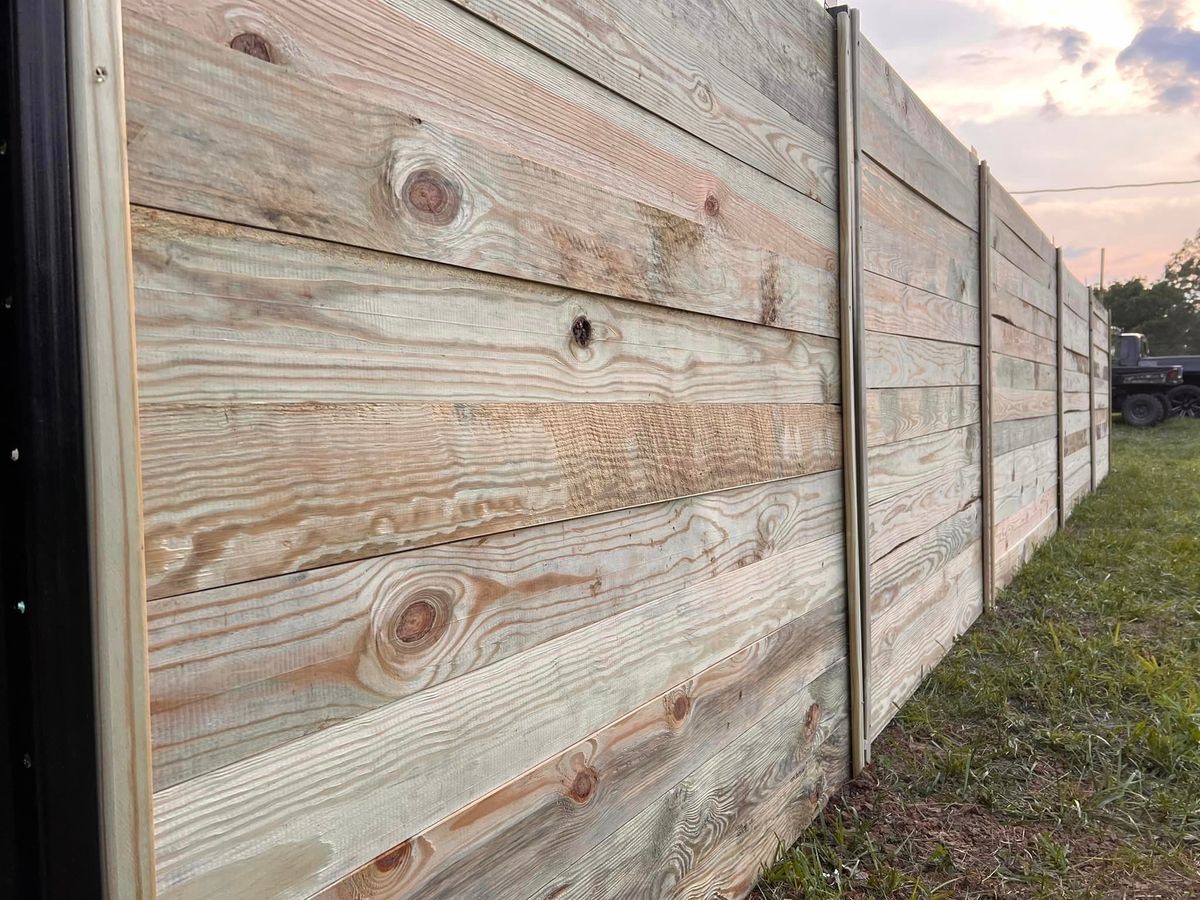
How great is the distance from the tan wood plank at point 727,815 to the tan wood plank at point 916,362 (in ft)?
3.26

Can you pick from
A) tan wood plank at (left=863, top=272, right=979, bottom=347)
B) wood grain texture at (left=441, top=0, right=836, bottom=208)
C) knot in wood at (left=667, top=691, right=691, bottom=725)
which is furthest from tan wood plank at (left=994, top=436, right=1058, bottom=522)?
knot in wood at (left=667, top=691, right=691, bottom=725)

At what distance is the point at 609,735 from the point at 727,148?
3.78 ft

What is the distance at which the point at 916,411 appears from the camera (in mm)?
3025

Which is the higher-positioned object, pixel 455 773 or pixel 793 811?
pixel 455 773

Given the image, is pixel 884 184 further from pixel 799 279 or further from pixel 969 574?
pixel 969 574

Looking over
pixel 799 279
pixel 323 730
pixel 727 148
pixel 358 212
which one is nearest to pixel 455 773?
pixel 323 730

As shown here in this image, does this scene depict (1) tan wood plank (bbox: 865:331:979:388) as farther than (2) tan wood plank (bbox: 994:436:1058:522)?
No

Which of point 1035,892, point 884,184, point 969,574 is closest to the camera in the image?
point 1035,892

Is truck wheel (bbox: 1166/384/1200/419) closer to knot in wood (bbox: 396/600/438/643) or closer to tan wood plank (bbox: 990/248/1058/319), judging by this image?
tan wood plank (bbox: 990/248/1058/319)

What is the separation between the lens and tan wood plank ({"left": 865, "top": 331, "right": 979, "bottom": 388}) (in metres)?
2.60

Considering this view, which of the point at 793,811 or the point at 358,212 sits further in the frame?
the point at 793,811

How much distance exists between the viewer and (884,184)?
2.72m

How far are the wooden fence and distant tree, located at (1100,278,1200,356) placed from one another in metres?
53.0

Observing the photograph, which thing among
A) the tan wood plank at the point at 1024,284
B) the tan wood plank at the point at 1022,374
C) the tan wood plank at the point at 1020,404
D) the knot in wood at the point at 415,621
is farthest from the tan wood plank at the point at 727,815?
the tan wood plank at the point at 1024,284
